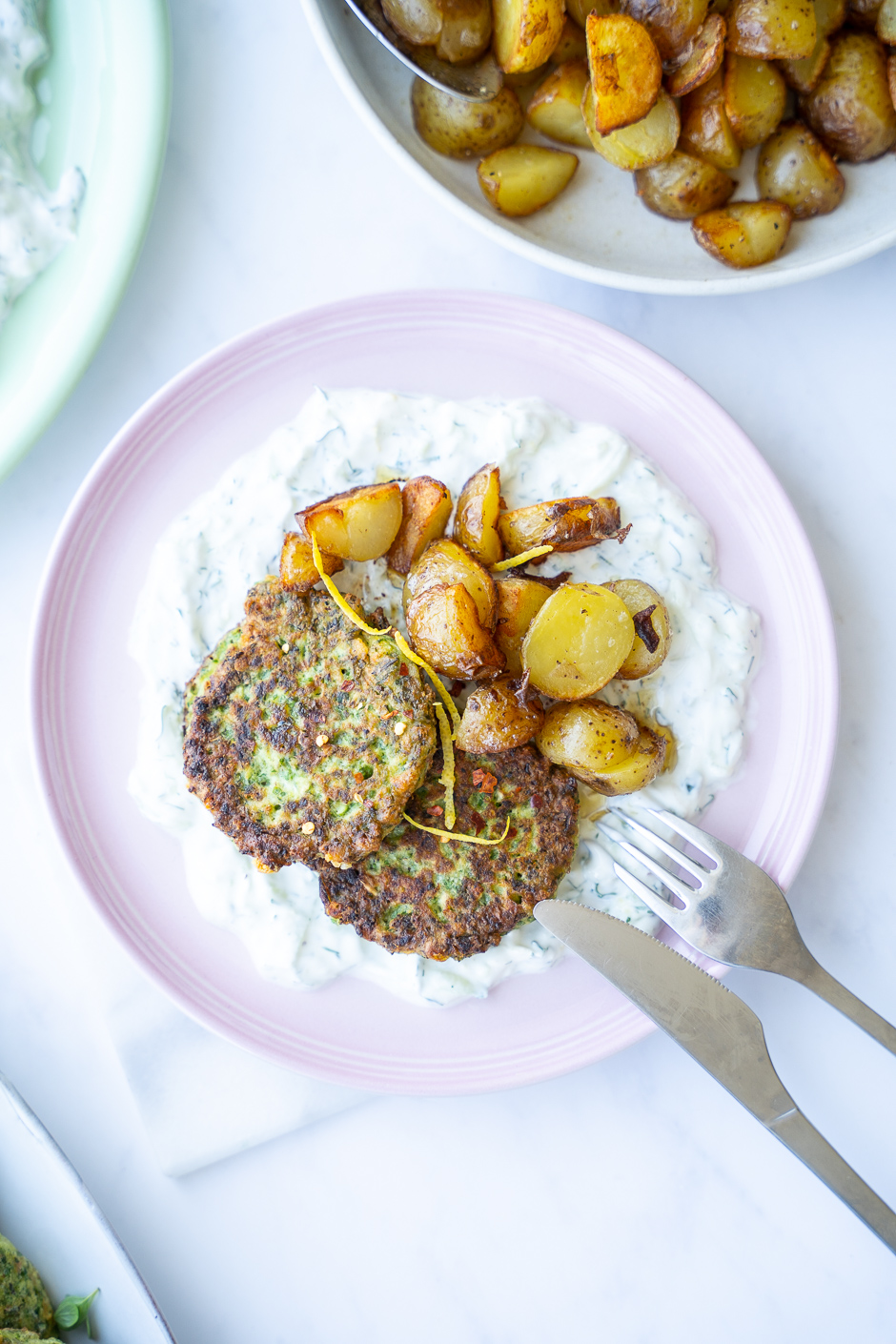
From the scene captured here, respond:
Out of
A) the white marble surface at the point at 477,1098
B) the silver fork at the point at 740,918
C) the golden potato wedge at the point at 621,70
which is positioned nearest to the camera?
the golden potato wedge at the point at 621,70

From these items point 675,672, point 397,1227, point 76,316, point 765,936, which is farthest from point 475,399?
point 397,1227

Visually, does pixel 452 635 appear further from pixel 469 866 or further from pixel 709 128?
pixel 709 128

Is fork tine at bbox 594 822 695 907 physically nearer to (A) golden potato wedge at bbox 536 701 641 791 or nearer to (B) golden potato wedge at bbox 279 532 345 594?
(A) golden potato wedge at bbox 536 701 641 791

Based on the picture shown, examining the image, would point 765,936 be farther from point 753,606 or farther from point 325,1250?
point 325,1250

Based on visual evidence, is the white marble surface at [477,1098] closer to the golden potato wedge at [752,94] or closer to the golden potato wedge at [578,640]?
the golden potato wedge at [752,94]

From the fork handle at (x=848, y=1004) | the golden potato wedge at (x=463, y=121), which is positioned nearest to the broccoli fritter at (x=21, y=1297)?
the fork handle at (x=848, y=1004)

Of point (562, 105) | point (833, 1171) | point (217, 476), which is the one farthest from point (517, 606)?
point (833, 1171)
